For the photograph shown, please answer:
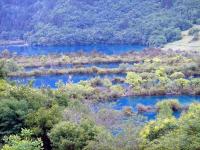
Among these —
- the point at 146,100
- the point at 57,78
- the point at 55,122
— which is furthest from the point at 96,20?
the point at 55,122

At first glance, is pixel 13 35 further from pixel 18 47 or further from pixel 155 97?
pixel 155 97

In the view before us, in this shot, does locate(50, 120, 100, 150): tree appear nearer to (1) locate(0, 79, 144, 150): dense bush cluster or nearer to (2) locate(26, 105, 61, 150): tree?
(1) locate(0, 79, 144, 150): dense bush cluster

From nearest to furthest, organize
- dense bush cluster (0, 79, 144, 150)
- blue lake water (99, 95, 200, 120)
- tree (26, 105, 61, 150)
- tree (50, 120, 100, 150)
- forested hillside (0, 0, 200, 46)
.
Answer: dense bush cluster (0, 79, 144, 150)
tree (50, 120, 100, 150)
tree (26, 105, 61, 150)
blue lake water (99, 95, 200, 120)
forested hillside (0, 0, 200, 46)

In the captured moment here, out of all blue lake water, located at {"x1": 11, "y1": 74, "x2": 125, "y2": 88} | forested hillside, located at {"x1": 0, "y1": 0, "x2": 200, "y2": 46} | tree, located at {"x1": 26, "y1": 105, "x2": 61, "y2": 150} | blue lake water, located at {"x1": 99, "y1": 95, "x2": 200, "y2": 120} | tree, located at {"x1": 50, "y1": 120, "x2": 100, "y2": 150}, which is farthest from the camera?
forested hillside, located at {"x1": 0, "y1": 0, "x2": 200, "y2": 46}

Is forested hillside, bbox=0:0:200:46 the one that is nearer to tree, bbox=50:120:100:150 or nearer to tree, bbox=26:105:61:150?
tree, bbox=26:105:61:150

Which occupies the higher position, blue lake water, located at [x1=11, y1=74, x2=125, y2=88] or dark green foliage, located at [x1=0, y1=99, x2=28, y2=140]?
dark green foliage, located at [x1=0, y1=99, x2=28, y2=140]

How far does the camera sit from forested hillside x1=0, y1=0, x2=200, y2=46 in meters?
112

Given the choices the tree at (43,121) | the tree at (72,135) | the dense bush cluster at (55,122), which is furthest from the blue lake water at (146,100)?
the tree at (72,135)

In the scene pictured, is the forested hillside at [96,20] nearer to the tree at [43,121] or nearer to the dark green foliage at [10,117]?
the tree at [43,121]

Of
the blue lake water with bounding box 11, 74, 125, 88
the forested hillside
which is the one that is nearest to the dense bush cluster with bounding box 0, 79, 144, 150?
the blue lake water with bounding box 11, 74, 125, 88

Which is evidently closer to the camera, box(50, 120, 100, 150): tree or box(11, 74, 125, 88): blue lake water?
box(50, 120, 100, 150): tree

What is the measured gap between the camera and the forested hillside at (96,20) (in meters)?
112

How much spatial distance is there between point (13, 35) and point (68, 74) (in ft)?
243

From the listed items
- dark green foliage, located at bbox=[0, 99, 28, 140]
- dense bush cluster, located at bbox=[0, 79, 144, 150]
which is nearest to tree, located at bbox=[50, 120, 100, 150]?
dense bush cluster, located at bbox=[0, 79, 144, 150]
